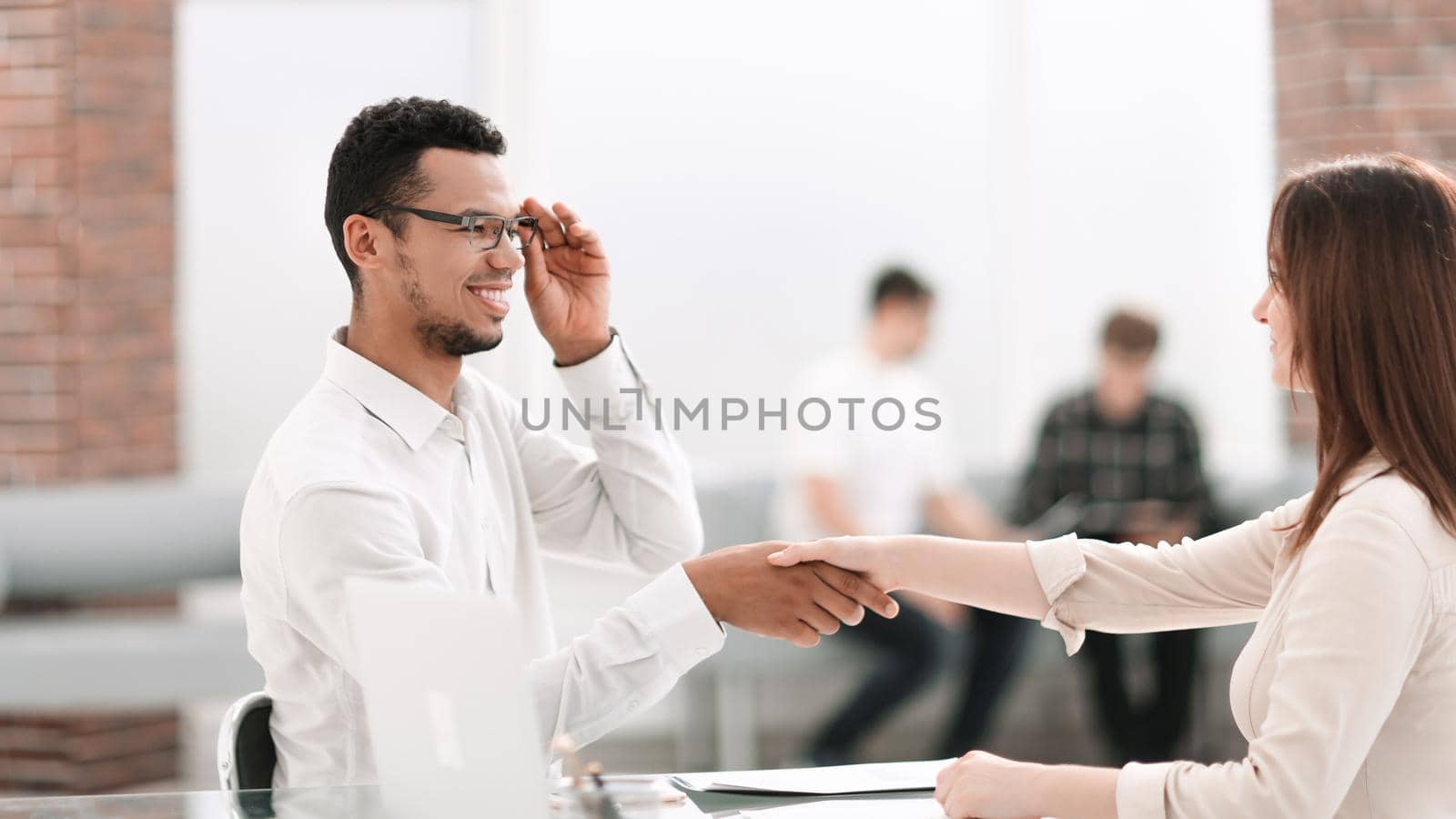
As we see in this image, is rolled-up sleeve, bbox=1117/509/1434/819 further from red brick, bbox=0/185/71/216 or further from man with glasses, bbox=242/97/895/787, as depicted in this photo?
red brick, bbox=0/185/71/216

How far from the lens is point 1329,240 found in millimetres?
1171

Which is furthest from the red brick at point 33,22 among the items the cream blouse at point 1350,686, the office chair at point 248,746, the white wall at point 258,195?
the cream blouse at point 1350,686

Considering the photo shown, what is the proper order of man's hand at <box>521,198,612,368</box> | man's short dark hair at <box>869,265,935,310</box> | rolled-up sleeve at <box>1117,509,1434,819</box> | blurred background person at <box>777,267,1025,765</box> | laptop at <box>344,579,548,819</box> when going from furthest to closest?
man's short dark hair at <box>869,265,935,310</box>, blurred background person at <box>777,267,1025,765</box>, man's hand at <box>521,198,612,368</box>, rolled-up sleeve at <box>1117,509,1434,819</box>, laptop at <box>344,579,548,819</box>

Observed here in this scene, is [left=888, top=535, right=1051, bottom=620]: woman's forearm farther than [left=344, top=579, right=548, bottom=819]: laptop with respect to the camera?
Yes

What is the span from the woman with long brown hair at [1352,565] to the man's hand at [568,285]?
0.80 metres

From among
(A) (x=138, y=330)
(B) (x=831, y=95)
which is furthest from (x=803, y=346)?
(A) (x=138, y=330)

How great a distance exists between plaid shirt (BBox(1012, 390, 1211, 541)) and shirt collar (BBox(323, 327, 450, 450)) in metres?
2.50

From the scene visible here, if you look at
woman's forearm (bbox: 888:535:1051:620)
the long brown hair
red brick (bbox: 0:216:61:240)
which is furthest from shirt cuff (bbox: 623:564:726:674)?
red brick (bbox: 0:216:61:240)

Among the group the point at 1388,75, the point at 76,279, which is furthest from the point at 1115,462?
the point at 76,279

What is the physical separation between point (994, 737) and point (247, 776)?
9.40 ft

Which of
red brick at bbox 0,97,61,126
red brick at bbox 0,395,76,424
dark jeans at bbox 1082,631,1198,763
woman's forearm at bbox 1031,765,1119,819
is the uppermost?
red brick at bbox 0,97,61,126

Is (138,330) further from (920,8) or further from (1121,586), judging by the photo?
(1121,586)

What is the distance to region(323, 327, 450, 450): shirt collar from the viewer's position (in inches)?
60.5

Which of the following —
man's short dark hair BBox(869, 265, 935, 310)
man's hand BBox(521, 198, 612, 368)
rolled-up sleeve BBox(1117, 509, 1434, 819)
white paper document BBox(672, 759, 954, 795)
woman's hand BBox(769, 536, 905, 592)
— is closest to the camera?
rolled-up sleeve BBox(1117, 509, 1434, 819)
